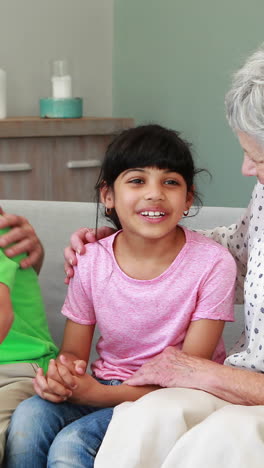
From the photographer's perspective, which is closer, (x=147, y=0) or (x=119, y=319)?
(x=119, y=319)

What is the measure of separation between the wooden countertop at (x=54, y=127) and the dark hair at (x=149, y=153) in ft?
6.42

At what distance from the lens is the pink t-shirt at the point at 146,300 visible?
5.66ft

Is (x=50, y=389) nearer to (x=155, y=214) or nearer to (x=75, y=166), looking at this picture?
(x=155, y=214)

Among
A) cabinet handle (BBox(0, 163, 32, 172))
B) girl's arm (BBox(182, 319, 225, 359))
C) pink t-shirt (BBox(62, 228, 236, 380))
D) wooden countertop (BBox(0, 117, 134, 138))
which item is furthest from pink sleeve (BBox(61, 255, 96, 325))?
cabinet handle (BBox(0, 163, 32, 172))

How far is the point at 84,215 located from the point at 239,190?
7.32 ft

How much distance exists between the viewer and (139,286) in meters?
1.75

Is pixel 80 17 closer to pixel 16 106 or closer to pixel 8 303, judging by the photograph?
pixel 16 106

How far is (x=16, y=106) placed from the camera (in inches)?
176

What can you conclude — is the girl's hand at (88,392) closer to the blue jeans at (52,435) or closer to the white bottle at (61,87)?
the blue jeans at (52,435)

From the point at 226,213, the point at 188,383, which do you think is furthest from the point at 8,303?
the point at 226,213

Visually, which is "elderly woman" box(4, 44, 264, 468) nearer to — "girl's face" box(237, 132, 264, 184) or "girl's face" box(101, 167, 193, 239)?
"girl's face" box(237, 132, 264, 184)

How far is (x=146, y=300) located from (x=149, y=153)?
293 mm

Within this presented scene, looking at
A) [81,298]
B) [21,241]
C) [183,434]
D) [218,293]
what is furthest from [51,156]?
[183,434]

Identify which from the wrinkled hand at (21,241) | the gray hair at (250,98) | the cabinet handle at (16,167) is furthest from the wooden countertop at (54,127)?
the gray hair at (250,98)
